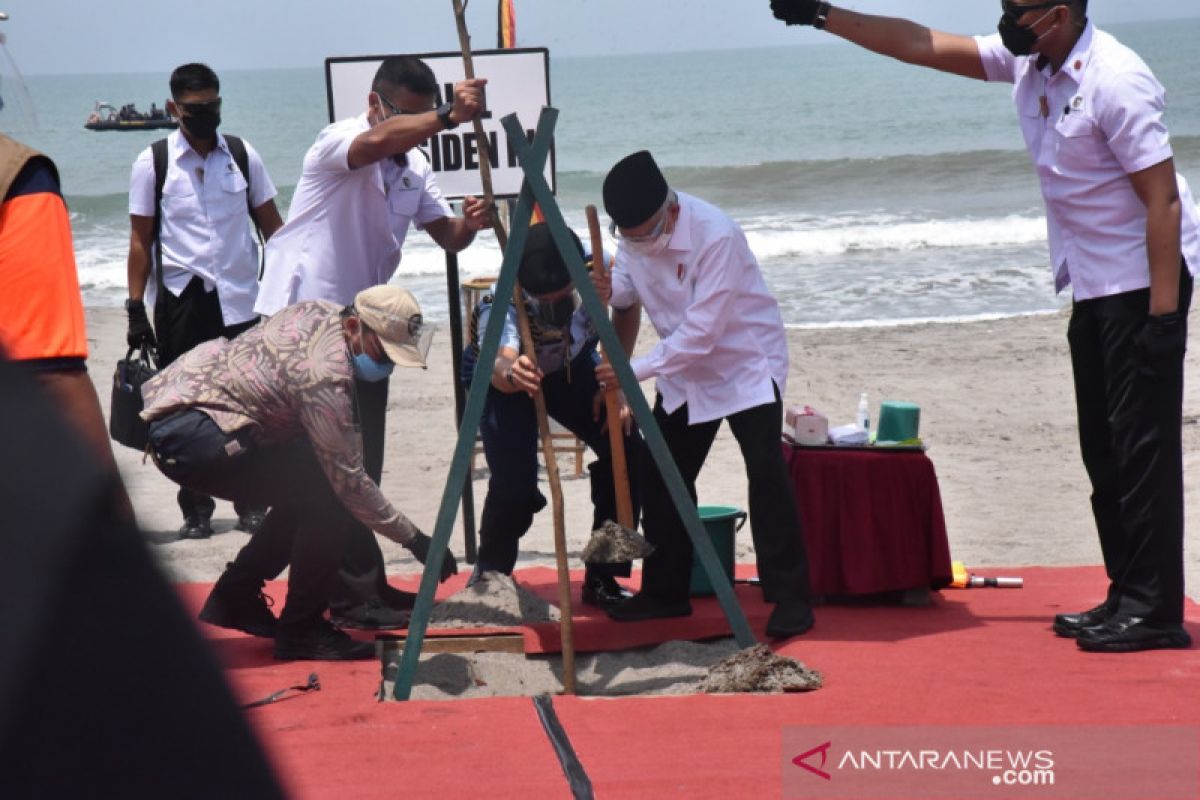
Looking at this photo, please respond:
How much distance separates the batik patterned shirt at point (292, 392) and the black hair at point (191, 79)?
5.84 ft

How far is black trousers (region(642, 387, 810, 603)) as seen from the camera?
5.52 meters

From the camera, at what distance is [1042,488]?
8.41 meters

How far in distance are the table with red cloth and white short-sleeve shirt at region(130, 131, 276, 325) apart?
273 centimetres

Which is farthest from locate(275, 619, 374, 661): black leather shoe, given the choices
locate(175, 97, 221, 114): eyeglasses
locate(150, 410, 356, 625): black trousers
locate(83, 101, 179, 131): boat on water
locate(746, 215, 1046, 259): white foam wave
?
locate(83, 101, 179, 131): boat on water

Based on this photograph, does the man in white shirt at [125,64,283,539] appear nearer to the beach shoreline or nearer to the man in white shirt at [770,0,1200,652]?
the beach shoreline

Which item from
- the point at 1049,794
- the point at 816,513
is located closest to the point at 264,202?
the point at 816,513

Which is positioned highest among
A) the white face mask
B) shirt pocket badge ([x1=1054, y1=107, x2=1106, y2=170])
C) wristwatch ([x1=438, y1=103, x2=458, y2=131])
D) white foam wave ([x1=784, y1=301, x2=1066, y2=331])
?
wristwatch ([x1=438, y1=103, x2=458, y2=131])

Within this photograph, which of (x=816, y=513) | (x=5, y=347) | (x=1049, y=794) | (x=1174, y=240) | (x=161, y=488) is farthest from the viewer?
(x=161, y=488)

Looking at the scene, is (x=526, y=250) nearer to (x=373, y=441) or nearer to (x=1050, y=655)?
(x=373, y=441)

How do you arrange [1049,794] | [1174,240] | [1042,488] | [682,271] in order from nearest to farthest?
[1049,794] → [1174,240] → [682,271] → [1042,488]

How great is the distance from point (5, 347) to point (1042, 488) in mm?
7952

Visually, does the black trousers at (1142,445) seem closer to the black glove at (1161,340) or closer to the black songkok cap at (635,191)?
the black glove at (1161,340)

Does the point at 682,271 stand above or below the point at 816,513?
above

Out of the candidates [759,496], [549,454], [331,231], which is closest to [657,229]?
→ [549,454]
